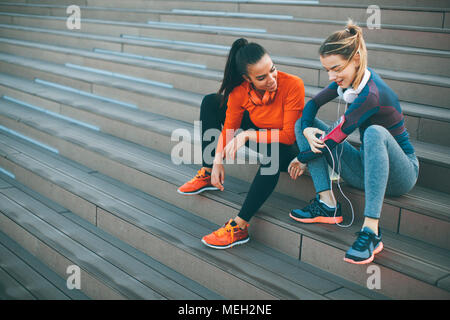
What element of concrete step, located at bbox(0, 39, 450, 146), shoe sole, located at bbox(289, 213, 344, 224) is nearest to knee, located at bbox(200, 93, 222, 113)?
concrete step, located at bbox(0, 39, 450, 146)

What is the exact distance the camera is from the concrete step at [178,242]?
5.93ft

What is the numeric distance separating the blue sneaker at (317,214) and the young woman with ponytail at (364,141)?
0.22 feet

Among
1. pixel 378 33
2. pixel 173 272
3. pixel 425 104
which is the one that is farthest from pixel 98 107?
pixel 425 104

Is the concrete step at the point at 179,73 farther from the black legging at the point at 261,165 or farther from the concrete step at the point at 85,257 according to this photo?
the concrete step at the point at 85,257

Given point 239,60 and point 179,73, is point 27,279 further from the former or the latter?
point 179,73

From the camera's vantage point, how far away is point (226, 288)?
1.93 m

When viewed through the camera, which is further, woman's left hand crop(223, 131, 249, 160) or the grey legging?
woman's left hand crop(223, 131, 249, 160)

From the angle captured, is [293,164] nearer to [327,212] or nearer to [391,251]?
[327,212]

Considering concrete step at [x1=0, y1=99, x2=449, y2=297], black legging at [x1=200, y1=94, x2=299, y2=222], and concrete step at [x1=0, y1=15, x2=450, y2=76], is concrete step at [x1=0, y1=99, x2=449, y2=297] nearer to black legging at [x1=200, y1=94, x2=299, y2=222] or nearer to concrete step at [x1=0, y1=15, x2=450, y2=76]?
black legging at [x1=200, y1=94, x2=299, y2=222]

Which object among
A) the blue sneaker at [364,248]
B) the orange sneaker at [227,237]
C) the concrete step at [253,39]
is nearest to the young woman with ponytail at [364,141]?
the blue sneaker at [364,248]

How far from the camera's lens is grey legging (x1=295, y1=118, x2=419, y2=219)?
5.61 feet

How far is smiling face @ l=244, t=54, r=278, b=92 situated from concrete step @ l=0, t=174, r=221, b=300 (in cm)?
89
